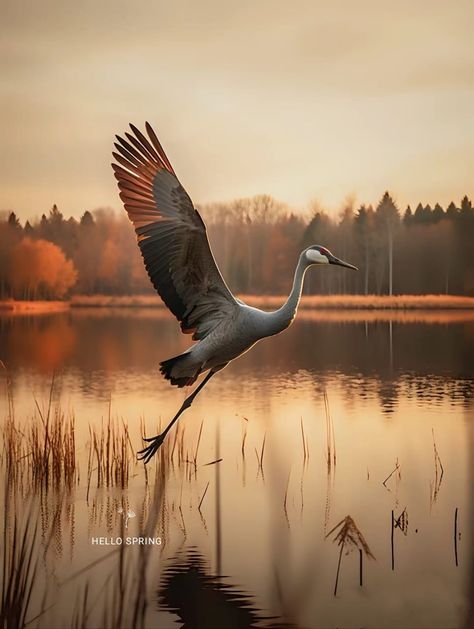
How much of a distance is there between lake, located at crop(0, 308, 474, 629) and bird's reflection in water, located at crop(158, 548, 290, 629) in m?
0.01

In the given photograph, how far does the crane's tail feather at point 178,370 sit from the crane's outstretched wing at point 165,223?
0.46 meters

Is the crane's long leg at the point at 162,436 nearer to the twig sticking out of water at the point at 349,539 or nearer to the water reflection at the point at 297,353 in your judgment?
the twig sticking out of water at the point at 349,539

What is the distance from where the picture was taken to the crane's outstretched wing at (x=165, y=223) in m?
5.82

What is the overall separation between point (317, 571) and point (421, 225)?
3359cm

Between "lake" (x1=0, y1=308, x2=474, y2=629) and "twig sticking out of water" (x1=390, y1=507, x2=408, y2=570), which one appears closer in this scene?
"lake" (x1=0, y1=308, x2=474, y2=629)

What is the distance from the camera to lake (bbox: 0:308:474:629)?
5230 millimetres

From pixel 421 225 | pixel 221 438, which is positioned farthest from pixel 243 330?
pixel 421 225

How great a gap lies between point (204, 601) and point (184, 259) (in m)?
2.31

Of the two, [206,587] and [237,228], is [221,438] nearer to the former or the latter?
[206,587]

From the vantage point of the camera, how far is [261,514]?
22.7 ft

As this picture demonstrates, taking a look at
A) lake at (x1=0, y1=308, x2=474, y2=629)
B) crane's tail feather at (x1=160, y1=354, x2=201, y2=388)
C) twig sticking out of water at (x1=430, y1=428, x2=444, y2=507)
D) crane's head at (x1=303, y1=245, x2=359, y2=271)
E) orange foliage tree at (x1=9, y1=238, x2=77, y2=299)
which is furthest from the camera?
orange foliage tree at (x1=9, y1=238, x2=77, y2=299)

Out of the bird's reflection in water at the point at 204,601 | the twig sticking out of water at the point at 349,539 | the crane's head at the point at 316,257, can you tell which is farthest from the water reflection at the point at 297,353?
the bird's reflection in water at the point at 204,601

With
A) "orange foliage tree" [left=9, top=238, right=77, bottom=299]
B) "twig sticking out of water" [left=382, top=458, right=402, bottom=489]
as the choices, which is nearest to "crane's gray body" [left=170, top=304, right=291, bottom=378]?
"twig sticking out of water" [left=382, top=458, right=402, bottom=489]

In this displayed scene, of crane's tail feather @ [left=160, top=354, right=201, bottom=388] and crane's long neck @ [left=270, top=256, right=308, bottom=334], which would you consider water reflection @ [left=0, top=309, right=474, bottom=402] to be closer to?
crane's tail feather @ [left=160, top=354, right=201, bottom=388]
